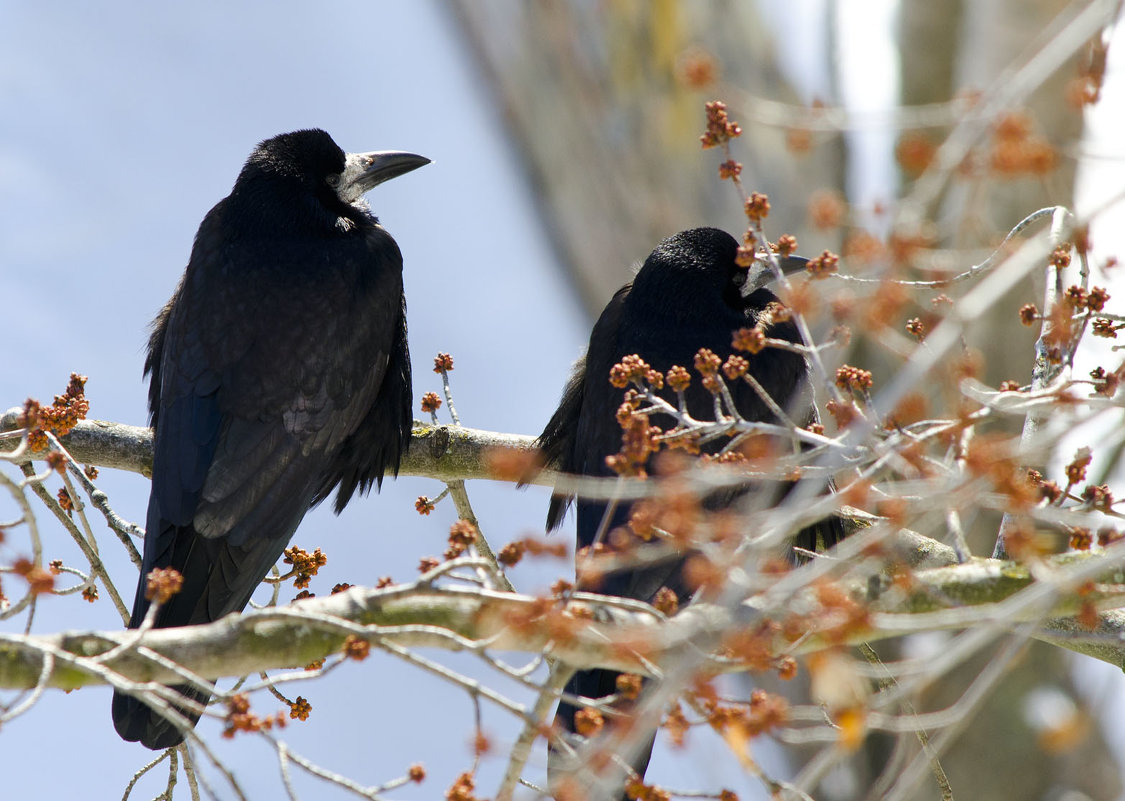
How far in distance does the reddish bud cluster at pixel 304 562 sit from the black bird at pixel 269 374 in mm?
458

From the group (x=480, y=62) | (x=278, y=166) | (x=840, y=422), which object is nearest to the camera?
(x=840, y=422)

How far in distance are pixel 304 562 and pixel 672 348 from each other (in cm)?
134

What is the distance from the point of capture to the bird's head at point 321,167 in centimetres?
430

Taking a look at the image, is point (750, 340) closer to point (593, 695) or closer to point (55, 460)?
point (593, 695)

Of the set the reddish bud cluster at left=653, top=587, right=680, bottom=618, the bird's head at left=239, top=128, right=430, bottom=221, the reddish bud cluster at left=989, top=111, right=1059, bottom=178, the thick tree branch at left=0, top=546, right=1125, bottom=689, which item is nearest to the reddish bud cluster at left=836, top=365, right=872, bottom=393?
the thick tree branch at left=0, top=546, right=1125, bottom=689

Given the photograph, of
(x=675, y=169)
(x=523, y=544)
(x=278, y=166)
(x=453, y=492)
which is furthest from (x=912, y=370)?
(x=675, y=169)

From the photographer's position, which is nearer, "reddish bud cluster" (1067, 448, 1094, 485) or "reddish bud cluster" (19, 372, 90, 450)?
"reddish bud cluster" (1067, 448, 1094, 485)

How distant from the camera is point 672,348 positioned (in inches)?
149

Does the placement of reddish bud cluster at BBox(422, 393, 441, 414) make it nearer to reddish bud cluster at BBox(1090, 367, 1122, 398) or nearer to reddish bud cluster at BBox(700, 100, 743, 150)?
reddish bud cluster at BBox(700, 100, 743, 150)

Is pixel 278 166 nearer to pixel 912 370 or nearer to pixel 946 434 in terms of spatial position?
pixel 946 434

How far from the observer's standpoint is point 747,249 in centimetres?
251

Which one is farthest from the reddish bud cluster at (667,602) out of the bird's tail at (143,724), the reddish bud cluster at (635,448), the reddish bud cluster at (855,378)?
the bird's tail at (143,724)

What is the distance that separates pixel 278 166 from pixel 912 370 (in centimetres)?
313

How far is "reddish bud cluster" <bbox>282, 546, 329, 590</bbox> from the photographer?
3.01 metres
